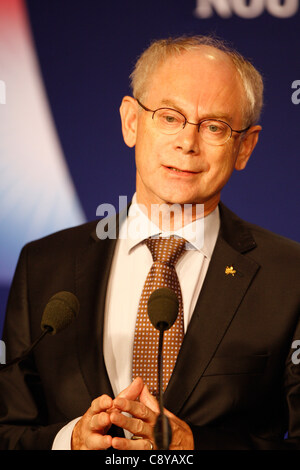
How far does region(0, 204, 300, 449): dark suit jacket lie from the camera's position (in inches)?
72.7

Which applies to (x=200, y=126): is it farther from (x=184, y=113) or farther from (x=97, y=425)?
(x=97, y=425)

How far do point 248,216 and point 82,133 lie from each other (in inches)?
29.6

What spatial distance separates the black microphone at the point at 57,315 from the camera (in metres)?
1.53

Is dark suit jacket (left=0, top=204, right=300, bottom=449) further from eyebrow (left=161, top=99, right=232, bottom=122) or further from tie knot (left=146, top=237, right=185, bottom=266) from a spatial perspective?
eyebrow (left=161, top=99, right=232, bottom=122)

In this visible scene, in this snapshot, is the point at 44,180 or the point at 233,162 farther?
the point at 44,180

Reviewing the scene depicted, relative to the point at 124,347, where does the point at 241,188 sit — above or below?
above

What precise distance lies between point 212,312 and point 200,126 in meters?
0.57

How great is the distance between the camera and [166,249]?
80.5 inches

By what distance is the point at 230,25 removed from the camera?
2.52m

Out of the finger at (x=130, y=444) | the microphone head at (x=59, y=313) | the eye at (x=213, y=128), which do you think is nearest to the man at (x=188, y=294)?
the eye at (x=213, y=128)

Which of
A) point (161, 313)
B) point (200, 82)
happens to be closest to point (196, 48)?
point (200, 82)
